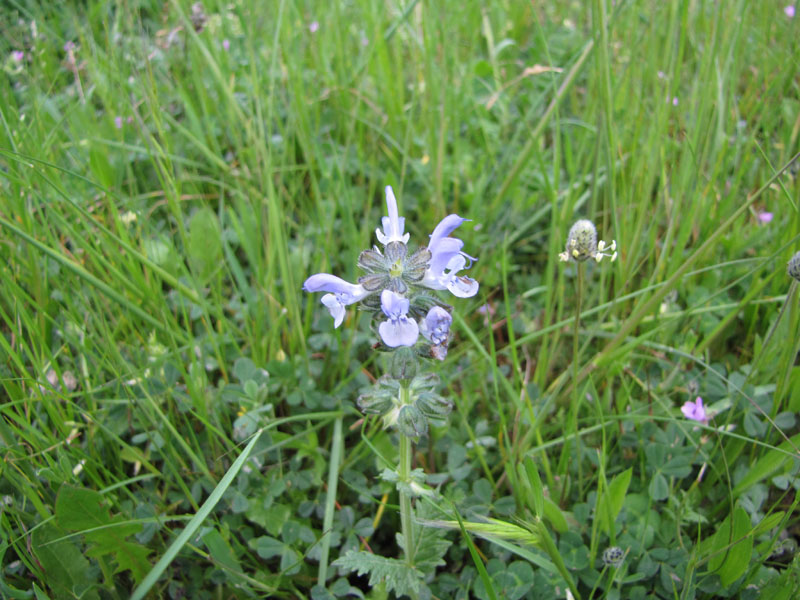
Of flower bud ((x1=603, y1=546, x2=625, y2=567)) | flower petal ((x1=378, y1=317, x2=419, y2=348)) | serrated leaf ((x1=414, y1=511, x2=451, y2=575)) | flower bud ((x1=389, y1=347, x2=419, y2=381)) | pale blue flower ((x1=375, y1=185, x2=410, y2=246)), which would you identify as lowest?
flower bud ((x1=603, y1=546, x2=625, y2=567))

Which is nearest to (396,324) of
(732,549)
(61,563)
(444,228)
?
(444,228)

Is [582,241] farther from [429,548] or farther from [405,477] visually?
[429,548]

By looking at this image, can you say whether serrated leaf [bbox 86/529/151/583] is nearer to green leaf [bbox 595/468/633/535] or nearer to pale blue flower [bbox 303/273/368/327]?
pale blue flower [bbox 303/273/368/327]

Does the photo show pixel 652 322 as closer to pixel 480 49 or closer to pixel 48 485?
pixel 48 485

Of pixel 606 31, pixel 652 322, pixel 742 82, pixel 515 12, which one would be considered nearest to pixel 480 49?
pixel 515 12

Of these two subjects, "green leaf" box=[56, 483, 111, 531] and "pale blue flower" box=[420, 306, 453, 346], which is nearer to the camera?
"pale blue flower" box=[420, 306, 453, 346]

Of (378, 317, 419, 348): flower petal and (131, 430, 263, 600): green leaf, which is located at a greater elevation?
(378, 317, 419, 348): flower petal

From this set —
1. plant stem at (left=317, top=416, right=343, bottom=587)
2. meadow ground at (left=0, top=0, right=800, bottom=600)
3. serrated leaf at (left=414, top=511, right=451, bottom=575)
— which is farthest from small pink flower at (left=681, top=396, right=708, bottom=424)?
plant stem at (left=317, top=416, right=343, bottom=587)
